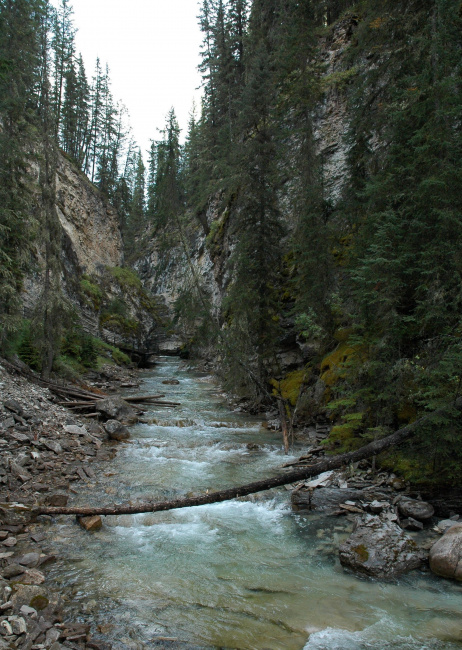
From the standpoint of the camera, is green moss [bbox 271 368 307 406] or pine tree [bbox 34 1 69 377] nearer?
green moss [bbox 271 368 307 406]

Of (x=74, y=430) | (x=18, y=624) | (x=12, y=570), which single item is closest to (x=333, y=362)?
(x=74, y=430)

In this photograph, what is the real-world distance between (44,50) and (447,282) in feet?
63.0

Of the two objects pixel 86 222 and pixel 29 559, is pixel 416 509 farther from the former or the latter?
pixel 86 222

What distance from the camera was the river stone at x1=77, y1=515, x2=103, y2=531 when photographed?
6129 millimetres

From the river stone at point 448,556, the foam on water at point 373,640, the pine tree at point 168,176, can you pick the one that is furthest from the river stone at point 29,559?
the pine tree at point 168,176

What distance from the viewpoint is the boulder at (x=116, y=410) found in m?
13.7

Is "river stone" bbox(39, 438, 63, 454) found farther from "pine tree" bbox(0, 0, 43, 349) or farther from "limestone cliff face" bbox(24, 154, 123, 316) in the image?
"limestone cliff face" bbox(24, 154, 123, 316)

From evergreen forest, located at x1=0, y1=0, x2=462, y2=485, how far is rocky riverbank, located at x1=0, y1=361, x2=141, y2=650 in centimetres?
354

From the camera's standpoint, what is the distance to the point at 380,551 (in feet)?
16.9

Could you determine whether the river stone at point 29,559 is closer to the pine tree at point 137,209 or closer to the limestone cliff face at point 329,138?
the limestone cliff face at point 329,138

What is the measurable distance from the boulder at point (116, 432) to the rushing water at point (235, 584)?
11.9 ft

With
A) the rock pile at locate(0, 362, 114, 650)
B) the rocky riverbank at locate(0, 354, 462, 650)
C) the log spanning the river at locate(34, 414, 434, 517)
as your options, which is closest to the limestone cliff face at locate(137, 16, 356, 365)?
the rocky riverbank at locate(0, 354, 462, 650)

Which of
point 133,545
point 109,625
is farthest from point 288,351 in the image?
point 109,625

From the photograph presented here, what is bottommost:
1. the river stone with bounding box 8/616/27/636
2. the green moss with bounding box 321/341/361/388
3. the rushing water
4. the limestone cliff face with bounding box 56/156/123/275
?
the rushing water
